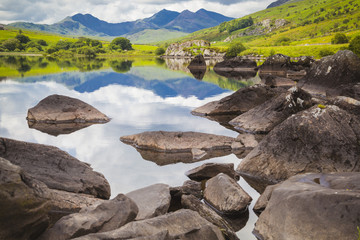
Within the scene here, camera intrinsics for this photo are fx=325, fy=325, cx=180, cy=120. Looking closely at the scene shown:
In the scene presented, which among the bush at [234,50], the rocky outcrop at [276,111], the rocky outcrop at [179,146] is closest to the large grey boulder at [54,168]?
the rocky outcrop at [179,146]

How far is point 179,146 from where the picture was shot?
1700cm

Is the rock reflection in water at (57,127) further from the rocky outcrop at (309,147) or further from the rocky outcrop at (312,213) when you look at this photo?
the rocky outcrop at (312,213)

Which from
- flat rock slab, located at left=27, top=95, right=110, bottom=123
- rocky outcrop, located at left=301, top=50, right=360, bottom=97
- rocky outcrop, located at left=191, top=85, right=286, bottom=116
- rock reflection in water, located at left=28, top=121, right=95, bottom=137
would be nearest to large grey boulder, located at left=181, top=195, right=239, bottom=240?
rock reflection in water, located at left=28, top=121, right=95, bottom=137

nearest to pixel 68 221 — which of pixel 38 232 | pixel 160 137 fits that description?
pixel 38 232

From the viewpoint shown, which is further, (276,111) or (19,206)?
(276,111)

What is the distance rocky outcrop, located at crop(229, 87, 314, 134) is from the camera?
807 inches

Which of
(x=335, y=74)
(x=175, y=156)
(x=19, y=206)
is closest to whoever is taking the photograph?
(x=19, y=206)

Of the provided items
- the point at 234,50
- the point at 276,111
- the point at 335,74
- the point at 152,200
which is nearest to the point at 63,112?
the point at 276,111

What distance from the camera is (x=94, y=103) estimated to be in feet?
110

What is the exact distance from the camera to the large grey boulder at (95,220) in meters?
6.99

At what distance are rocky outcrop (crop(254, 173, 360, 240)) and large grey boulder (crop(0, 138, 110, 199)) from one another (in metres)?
5.58

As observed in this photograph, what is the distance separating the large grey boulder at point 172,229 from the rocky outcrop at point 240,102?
19512 mm

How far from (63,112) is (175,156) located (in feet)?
36.8

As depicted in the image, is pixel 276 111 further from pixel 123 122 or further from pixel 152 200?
pixel 152 200
